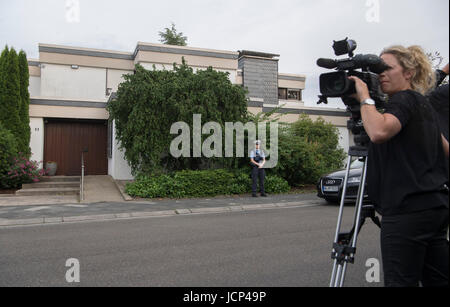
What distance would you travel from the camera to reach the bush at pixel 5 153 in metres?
14.0

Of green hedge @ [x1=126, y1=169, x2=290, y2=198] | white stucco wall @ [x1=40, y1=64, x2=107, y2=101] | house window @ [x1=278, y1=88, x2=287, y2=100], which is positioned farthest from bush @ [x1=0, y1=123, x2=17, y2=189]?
house window @ [x1=278, y1=88, x2=287, y2=100]

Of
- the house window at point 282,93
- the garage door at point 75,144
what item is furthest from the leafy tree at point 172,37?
the garage door at point 75,144

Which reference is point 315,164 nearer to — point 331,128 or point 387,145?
point 331,128

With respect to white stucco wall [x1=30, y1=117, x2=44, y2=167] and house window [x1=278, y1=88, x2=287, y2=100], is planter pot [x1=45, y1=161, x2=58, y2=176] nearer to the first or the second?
white stucco wall [x1=30, y1=117, x2=44, y2=167]

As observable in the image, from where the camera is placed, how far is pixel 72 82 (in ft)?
71.3

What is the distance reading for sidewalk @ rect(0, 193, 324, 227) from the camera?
9133 mm

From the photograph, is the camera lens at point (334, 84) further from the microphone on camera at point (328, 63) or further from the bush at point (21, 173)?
the bush at point (21, 173)

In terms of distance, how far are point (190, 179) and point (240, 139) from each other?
91.9 inches

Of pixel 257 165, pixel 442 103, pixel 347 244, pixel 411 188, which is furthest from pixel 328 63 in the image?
pixel 257 165

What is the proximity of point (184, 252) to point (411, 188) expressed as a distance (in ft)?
13.1

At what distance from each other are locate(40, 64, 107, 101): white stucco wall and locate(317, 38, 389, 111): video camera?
20.8 metres

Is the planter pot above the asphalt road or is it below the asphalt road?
above

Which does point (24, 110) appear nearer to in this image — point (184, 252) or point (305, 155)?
point (305, 155)
